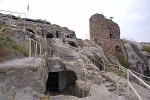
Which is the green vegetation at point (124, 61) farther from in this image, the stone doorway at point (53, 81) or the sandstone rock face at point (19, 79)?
the sandstone rock face at point (19, 79)

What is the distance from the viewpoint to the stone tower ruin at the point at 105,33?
26.9m

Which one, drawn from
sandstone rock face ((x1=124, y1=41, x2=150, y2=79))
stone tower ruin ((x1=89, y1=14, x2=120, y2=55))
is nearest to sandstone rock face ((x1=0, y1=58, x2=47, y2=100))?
stone tower ruin ((x1=89, y1=14, x2=120, y2=55))

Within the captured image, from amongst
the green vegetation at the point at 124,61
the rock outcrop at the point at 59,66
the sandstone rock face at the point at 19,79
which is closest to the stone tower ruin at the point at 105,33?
the rock outcrop at the point at 59,66

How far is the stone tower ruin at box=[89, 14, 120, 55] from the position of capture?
88.1 feet

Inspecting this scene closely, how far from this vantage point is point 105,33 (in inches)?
1077

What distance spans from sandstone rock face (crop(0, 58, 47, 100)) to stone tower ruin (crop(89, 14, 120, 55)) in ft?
65.1

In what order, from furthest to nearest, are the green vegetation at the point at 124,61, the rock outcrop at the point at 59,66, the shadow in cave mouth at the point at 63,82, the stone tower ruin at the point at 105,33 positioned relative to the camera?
the stone tower ruin at the point at 105,33 → the green vegetation at the point at 124,61 → the shadow in cave mouth at the point at 63,82 → the rock outcrop at the point at 59,66

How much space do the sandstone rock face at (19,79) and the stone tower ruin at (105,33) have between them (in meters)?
19.8

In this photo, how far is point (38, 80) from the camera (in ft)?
25.8

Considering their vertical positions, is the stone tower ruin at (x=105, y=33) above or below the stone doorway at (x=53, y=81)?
above

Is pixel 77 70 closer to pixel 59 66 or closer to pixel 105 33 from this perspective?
pixel 59 66

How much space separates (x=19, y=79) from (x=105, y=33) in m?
21.6

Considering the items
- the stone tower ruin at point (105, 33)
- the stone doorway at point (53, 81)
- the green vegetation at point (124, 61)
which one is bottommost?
the stone doorway at point (53, 81)

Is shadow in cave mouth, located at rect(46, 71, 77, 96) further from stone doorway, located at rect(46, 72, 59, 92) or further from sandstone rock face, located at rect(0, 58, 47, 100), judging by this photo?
sandstone rock face, located at rect(0, 58, 47, 100)
